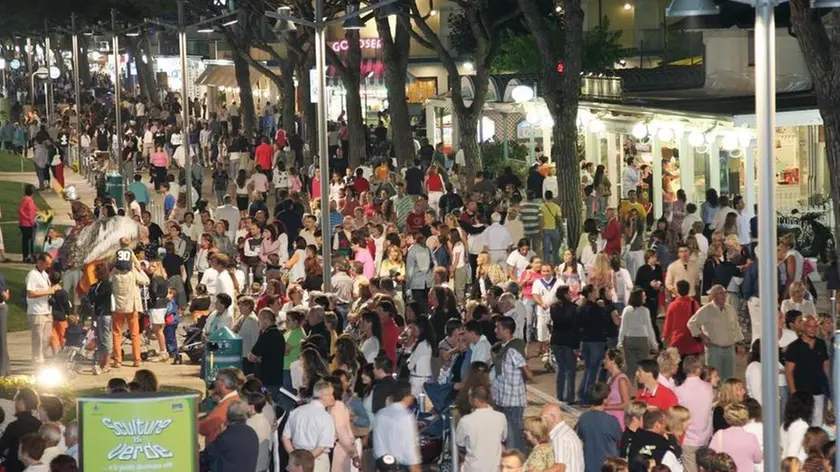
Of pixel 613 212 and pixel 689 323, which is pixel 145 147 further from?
pixel 689 323

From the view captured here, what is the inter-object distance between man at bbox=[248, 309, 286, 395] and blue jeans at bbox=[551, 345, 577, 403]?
3.25 meters

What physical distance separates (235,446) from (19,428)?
212 cm

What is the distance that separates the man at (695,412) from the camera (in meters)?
16.1

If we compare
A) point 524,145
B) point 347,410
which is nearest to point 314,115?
point 524,145

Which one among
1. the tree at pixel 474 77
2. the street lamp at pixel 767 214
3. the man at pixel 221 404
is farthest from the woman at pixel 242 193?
the street lamp at pixel 767 214

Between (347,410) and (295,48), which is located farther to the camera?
Answer: (295,48)

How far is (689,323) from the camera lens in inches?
776

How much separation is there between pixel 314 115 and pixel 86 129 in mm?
11539

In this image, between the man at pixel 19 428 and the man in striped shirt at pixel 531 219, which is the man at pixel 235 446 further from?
the man in striped shirt at pixel 531 219

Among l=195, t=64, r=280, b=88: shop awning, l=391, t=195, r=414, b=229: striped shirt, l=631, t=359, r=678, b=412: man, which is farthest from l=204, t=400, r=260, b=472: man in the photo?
l=195, t=64, r=280, b=88: shop awning

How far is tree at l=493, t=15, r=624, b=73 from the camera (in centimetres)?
6156

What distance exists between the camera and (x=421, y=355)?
61.5 ft

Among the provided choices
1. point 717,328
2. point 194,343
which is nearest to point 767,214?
point 717,328

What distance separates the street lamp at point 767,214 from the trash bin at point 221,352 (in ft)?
29.3
